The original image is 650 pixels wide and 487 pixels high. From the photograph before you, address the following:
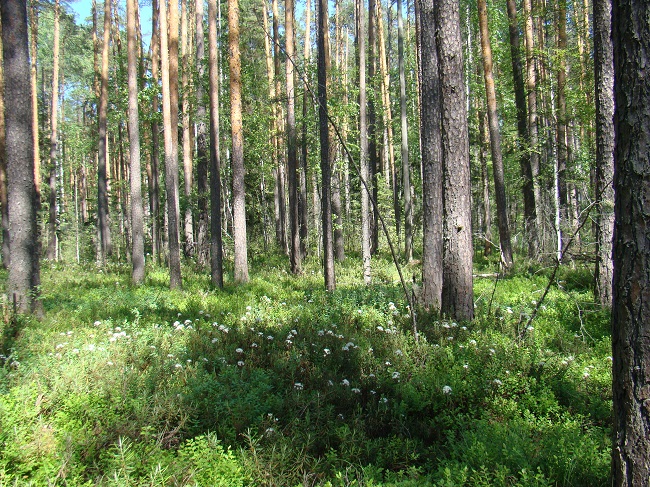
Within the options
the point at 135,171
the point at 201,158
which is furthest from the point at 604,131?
the point at 201,158

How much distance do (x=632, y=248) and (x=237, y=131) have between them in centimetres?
1133

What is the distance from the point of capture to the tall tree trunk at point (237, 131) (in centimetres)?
1213

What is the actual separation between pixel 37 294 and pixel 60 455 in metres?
5.11

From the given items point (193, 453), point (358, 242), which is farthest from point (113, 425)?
point (358, 242)

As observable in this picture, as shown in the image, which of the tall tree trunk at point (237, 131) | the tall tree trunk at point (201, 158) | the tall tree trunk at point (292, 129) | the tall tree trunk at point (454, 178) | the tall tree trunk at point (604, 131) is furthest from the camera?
the tall tree trunk at point (201, 158)

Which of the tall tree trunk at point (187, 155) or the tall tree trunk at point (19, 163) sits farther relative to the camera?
the tall tree trunk at point (187, 155)

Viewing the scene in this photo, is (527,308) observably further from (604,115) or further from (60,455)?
(60,455)

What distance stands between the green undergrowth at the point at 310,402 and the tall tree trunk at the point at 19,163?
2.99 feet

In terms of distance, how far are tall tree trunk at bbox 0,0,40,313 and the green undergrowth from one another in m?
0.91

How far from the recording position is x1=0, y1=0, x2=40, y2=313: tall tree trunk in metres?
7.06

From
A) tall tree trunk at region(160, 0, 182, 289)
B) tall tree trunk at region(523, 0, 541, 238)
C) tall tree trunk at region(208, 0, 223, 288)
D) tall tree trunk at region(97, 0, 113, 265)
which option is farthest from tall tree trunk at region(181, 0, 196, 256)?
tall tree trunk at region(523, 0, 541, 238)

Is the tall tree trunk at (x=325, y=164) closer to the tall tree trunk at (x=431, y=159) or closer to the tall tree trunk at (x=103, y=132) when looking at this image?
the tall tree trunk at (x=431, y=159)

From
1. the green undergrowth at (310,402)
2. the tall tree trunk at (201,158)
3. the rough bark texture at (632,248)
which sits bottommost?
the green undergrowth at (310,402)

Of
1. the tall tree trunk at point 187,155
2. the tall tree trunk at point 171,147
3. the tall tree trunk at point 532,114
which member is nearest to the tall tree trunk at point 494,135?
the tall tree trunk at point 532,114
